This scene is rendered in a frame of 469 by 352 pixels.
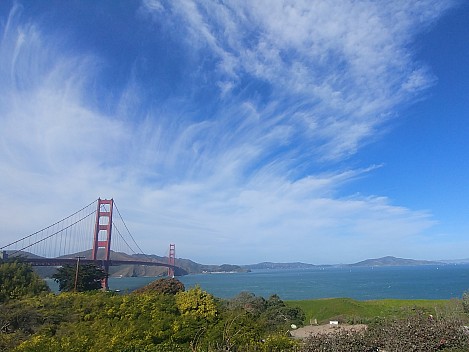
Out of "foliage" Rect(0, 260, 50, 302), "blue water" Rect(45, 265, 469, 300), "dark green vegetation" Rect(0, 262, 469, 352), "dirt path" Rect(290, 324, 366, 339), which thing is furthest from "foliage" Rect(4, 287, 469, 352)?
"blue water" Rect(45, 265, 469, 300)

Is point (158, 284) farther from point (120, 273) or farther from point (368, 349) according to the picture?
point (120, 273)

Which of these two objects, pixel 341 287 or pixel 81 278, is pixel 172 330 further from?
pixel 341 287

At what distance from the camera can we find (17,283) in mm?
15250

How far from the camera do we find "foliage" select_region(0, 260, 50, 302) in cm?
1371

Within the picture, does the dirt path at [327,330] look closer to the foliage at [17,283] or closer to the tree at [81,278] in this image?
the foliage at [17,283]

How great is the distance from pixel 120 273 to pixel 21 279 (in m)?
103

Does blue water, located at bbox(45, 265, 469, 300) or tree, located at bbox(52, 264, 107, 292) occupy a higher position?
tree, located at bbox(52, 264, 107, 292)

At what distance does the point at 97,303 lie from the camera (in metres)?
9.66

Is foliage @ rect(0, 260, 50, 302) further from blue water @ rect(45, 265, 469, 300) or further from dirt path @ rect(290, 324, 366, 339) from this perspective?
dirt path @ rect(290, 324, 366, 339)

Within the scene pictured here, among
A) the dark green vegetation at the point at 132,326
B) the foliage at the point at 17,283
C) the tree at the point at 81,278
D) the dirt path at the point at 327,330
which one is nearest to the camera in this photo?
the dark green vegetation at the point at 132,326

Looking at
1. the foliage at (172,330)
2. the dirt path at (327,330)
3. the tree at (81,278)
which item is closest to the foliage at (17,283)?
the tree at (81,278)

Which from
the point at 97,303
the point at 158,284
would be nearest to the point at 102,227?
the point at 158,284

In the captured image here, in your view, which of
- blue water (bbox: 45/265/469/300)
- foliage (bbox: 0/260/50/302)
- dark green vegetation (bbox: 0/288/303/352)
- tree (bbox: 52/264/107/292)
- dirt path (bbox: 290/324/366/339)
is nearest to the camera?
dark green vegetation (bbox: 0/288/303/352)

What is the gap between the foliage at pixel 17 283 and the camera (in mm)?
13709
